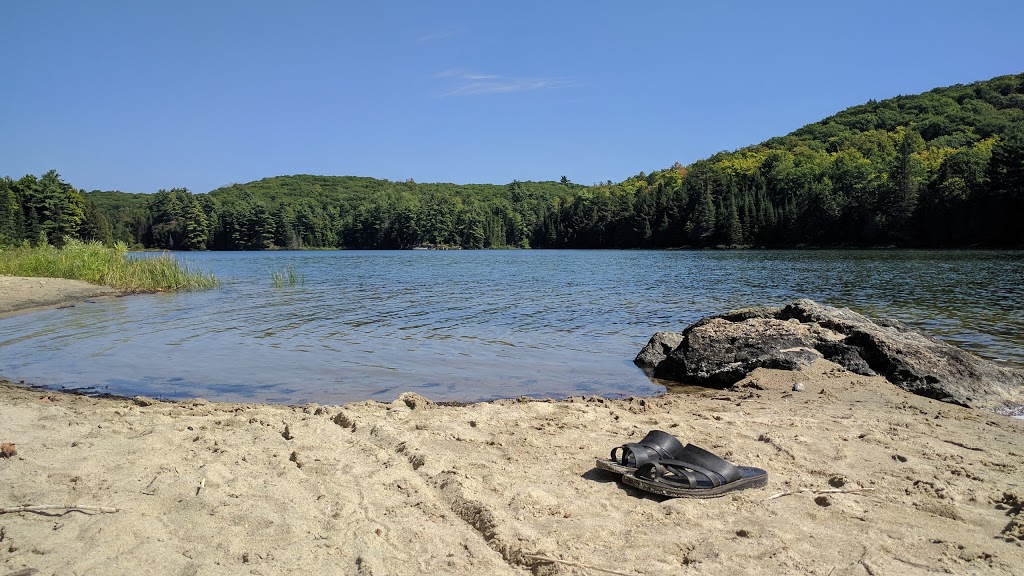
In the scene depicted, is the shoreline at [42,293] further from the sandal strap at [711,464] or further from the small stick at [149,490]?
the sandal strap at [711,464]

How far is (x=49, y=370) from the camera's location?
1054cm

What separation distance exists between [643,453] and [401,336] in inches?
406

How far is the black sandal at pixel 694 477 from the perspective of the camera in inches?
172

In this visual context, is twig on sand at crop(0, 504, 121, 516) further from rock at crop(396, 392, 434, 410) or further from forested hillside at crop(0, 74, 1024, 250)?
forested hillside at crop(0, 74, 1024, 250)

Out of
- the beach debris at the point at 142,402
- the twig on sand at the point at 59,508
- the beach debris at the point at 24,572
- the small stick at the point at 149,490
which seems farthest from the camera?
the beach debris at the point at 142,402

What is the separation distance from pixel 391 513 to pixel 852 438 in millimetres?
4283

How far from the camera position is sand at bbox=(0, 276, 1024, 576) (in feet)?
11.3

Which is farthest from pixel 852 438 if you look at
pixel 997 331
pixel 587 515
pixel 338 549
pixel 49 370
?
pixel 49 370

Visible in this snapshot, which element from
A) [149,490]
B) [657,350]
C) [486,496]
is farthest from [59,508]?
[657,350]

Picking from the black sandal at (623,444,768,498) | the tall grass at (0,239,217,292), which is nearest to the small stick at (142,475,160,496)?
the black sandal at (623,444,768,498)

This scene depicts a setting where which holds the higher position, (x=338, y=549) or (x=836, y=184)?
(x=836, y=184)

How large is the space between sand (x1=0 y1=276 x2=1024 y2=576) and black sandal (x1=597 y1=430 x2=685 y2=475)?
5.3 inches

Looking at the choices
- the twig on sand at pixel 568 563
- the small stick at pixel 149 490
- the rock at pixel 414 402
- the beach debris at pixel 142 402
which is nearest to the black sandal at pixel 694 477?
the twig on sand at pixel 568 563

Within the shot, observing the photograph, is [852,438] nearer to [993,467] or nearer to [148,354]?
[993,467]
